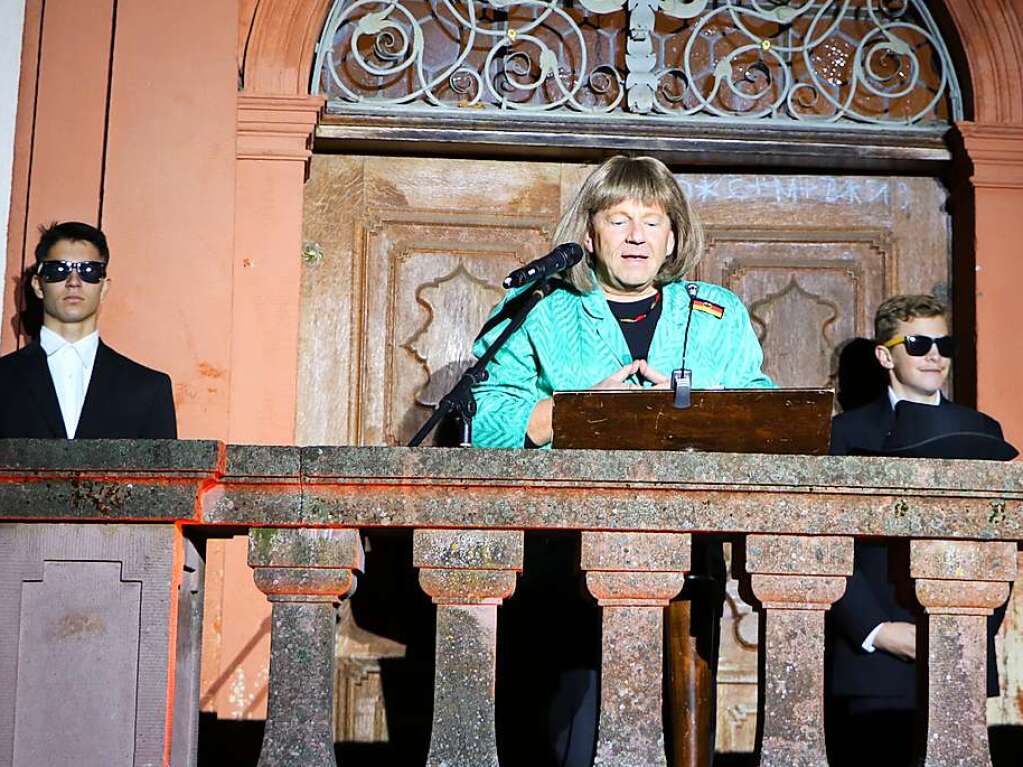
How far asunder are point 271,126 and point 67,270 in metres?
1.09

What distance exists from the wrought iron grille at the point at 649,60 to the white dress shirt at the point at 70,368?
5.23ft

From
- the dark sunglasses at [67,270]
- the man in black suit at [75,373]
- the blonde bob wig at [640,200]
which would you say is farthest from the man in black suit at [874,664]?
the dark sunglasses at [67,270]

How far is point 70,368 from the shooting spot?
581 cm

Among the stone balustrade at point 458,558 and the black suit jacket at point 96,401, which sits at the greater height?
the black suit jacket at point 96,401

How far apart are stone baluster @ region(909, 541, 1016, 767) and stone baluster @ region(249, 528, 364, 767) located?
1.36 m

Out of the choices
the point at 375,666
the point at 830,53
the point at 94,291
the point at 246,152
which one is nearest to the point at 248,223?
the point at 246,152

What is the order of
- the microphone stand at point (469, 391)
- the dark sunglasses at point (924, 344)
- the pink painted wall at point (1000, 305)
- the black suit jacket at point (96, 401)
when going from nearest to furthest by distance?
1. the microphone stand at point (469, 391)
2. the black suit jacket at point (96, 401)
3. the dark sunglasses at point (924, 344)
4. the pink painted wall at point (1000, 305)

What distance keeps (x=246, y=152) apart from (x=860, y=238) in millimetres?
2544

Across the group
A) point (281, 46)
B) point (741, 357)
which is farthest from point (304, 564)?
point (281, 46)

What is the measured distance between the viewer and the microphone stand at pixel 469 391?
4.31 metres

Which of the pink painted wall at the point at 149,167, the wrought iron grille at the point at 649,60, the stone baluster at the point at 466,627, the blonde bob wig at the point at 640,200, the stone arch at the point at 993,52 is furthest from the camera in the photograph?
the wrought iron grille at the point at 649,60

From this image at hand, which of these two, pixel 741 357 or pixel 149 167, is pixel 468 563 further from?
pixel 149 167

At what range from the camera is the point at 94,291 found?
589 centimetres

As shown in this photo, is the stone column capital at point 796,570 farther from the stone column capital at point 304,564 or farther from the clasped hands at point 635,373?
the stone column capital at point 304,564
